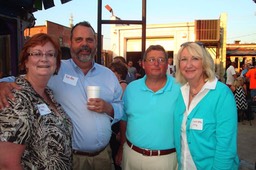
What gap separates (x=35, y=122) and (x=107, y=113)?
107 centimetres

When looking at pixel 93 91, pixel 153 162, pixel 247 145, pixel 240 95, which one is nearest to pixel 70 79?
pixel 93 91

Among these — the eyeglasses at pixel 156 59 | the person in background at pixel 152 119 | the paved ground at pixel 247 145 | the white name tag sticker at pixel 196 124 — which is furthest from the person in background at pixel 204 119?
the paved ground at pixel 247 145

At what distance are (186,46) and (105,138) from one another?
1307 millimetres

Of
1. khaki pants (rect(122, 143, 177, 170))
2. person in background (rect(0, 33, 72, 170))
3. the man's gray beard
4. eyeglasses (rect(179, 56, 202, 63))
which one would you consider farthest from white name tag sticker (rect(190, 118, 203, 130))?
the man's gray beard

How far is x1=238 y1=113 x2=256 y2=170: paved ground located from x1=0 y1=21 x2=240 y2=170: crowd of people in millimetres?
3047

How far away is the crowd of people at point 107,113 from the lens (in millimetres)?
1592

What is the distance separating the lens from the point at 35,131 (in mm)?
1586

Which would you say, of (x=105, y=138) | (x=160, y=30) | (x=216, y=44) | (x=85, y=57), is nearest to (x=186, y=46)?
(x=85, y=57)

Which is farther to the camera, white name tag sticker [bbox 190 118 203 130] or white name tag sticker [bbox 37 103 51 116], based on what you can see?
white name tag sticker [bbox 190 118 203 130]

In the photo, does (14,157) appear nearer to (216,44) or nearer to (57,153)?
(57,153)

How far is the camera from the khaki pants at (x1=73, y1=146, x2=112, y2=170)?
260cm

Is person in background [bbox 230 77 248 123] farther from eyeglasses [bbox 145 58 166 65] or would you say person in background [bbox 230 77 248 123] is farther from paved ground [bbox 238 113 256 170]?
eyeglasses [bbox 145 58 166 65]

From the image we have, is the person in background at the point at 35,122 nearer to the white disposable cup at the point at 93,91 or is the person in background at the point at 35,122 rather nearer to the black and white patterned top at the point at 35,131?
the black and white patterned top at the point at 35,131

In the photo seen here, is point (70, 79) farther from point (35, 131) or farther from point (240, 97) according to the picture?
point (240, 97)
